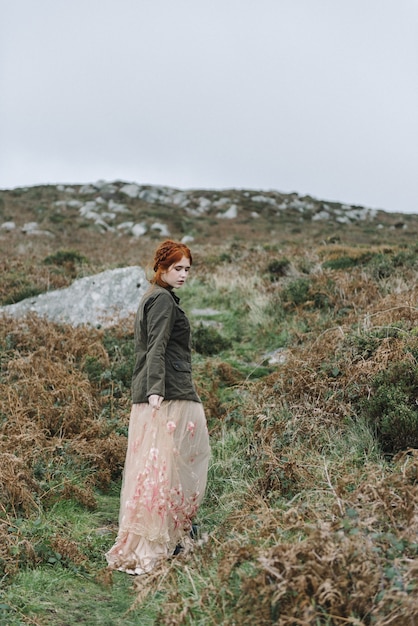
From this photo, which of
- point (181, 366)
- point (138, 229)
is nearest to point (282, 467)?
point (181, 366)

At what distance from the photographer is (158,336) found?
4.17 m

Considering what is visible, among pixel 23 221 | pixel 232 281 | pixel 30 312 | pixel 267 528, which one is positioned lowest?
pixel 267 528

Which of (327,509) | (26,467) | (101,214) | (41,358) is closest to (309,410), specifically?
(327,509)

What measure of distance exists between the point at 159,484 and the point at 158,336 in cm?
104

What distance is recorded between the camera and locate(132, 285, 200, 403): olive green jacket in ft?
13.6

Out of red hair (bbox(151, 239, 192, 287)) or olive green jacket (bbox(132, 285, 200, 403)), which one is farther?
red hair (bbox(151, 239, 192, 287))

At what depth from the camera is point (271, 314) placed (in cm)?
1008

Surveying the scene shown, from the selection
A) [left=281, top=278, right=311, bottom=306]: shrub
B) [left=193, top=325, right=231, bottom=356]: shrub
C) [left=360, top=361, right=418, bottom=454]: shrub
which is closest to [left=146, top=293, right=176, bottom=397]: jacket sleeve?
[left=360, top=361, right=418, bottom=454]: shrub

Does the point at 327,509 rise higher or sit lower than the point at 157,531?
higher

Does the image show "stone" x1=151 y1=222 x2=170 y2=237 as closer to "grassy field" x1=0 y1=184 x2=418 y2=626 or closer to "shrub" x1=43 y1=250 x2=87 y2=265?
"shrub" x1=43 y1=250 x2=87 y2=265

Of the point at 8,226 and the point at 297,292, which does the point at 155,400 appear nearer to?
the point at 297,292

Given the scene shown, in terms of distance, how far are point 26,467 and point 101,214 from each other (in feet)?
92.2

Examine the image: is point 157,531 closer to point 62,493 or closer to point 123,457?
point 62,493

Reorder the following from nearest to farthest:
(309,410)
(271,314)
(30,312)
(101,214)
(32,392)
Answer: (309,410)
(32,392)
(30,312)
(271,314)
(101,214)
